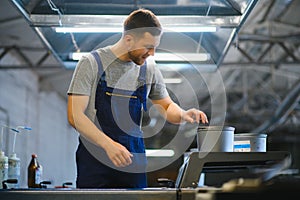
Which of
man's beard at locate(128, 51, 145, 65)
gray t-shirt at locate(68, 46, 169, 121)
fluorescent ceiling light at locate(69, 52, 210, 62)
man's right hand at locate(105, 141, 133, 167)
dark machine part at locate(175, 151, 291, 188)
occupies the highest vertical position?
fluorescent ceiling light at locate(69, 52, 210, 62)

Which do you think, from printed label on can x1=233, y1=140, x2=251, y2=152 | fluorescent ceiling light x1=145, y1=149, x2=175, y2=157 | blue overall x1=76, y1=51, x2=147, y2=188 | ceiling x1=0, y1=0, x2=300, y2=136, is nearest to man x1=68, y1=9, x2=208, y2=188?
blue overall x1=76, y1=51, x2=147, y2=188

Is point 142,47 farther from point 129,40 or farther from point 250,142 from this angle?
point 250,142

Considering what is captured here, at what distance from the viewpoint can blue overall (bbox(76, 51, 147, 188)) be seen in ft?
6.57

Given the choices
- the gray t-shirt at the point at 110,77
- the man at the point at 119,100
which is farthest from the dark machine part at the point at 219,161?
the gray t-shirt at the point at 110,77

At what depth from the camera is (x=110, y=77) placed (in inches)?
83.4

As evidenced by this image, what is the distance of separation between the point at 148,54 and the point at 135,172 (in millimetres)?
512

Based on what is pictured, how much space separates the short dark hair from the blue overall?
0.62 ft

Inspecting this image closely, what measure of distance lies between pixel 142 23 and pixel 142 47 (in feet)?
0.33

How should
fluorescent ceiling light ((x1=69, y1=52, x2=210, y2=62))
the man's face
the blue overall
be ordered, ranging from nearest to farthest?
the blue overall
the man's face
fluorescent ceiling light ((x1=69, y1=52, x2=210, y2=62))

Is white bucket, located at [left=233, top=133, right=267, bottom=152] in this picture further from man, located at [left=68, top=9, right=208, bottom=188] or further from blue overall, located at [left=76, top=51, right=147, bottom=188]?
blue overall, located at [left=76, top=51, right=147, bottom=188]

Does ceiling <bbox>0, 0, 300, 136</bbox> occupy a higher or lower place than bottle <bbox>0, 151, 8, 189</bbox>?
higher

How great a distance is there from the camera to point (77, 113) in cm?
186

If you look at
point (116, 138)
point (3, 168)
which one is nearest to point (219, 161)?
point (116, 138)

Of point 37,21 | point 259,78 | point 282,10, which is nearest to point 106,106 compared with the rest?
point 37,21
